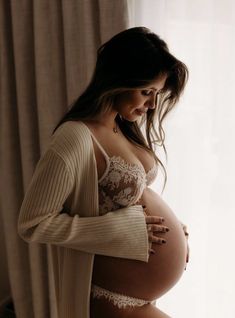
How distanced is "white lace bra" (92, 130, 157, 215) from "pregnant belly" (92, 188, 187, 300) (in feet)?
0.30

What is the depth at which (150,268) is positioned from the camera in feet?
3.40

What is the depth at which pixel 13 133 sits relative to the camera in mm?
1718

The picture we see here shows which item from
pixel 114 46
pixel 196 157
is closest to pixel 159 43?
pixel 114 46

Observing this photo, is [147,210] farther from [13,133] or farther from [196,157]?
[13,133]

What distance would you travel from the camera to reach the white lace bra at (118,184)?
981 mm

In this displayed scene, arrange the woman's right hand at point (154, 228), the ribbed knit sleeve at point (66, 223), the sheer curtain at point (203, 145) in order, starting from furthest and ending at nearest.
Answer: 1. the sheer curtain at point (203, 145)
2. the woman's right hand at point (154, 228)
3. the ribbed knit sleeve at point (66, 223)

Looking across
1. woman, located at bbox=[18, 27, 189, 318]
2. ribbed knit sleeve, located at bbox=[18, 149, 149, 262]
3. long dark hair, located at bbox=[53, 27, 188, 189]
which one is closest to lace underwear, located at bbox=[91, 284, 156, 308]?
woman, located at bbox=[18, 27, 189, 318]

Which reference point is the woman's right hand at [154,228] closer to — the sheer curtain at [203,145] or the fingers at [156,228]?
the fingers at [156,228]

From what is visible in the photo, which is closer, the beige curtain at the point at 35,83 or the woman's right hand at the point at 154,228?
the woman's right hand at the point at 154,228

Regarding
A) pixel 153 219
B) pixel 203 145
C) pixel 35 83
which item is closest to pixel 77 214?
pixel 153 219

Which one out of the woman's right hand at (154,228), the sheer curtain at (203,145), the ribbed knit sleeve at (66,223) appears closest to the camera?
the ribbed knit sleeve at (66,223)

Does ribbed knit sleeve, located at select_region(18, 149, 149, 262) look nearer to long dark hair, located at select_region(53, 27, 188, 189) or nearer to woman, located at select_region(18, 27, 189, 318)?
woman, located at select_region(18, 27, 189, 318)

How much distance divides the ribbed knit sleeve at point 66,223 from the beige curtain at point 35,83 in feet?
2.18

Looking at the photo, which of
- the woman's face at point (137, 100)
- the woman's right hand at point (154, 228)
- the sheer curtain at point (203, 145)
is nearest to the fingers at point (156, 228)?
the woman's right hand at point (154, 228)
